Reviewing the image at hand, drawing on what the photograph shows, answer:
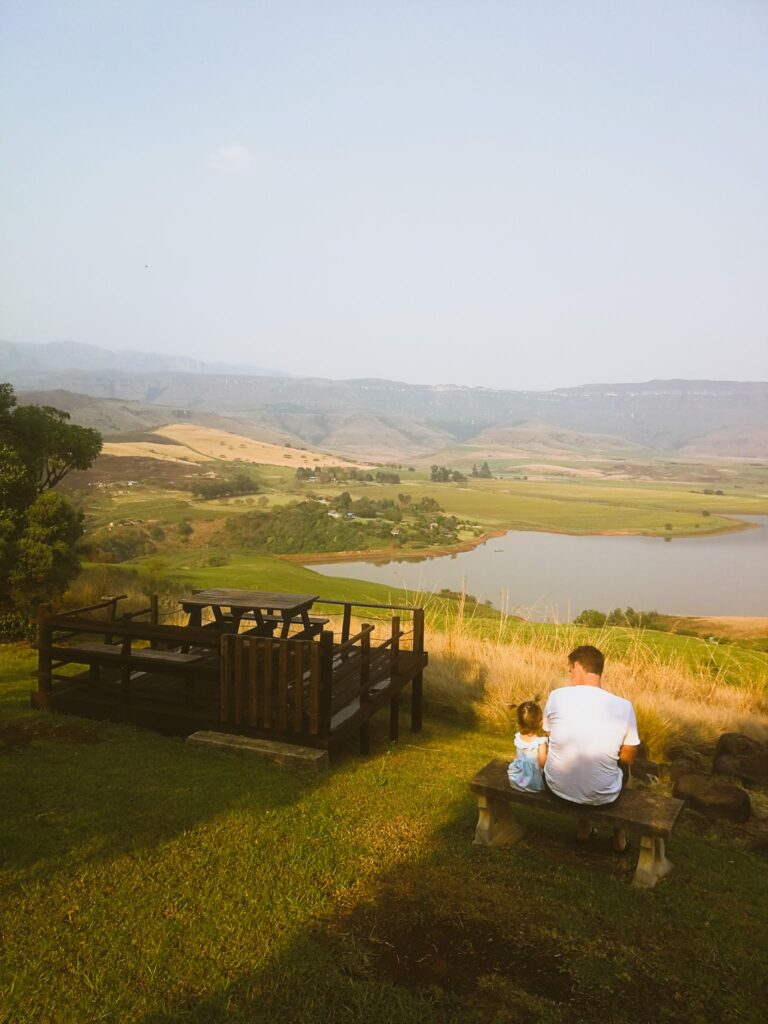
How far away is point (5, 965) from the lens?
374 centimetres

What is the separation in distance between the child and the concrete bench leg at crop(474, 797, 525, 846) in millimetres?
305

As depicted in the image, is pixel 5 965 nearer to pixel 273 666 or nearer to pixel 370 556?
pixel 273 666

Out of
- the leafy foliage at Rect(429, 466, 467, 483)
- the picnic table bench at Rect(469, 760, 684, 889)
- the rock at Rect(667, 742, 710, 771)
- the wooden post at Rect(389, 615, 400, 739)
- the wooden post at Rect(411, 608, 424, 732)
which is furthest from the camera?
the leafy foliage at Rect(429, 466, 467, 483)

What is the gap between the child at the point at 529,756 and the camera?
5289 millimetres

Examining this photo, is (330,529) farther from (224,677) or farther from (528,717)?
(528,717)

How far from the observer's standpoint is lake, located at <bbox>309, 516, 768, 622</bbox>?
65625 millimetres

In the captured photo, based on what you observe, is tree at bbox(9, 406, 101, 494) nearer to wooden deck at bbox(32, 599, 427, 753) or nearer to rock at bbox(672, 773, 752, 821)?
wooden deck at bbox(32, 599, 427, 753)

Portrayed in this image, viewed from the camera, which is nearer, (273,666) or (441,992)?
(441,992)

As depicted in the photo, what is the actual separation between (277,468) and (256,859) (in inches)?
4623

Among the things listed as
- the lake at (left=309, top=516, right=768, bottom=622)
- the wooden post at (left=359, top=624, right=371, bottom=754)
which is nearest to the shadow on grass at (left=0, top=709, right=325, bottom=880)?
the wooden post at (left=359, top=624, right=371, bottom=754)

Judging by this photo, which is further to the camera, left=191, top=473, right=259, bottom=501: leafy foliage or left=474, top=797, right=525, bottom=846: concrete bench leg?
left=191, top=473, right=259, bottom=501: leafy foliage

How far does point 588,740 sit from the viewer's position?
16.5 ft

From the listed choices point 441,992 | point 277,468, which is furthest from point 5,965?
point 277,468

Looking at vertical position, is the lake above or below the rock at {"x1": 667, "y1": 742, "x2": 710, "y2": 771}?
below
